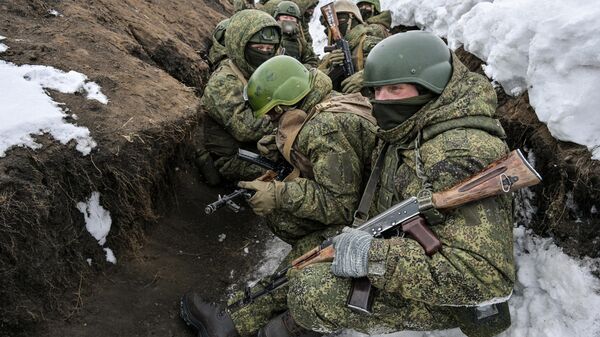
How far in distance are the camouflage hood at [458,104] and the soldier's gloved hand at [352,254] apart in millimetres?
807

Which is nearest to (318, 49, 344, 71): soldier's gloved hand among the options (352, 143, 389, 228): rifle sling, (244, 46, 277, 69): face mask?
(244, 46, 277, 69): face mask

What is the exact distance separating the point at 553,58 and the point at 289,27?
5.40 meters

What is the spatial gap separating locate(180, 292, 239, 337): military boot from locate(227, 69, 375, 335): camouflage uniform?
10 centimetres

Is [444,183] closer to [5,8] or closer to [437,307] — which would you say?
[437,307]

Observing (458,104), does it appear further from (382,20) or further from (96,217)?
(382,20)

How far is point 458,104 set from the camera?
2.90m

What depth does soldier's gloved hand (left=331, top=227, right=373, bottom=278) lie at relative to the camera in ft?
9.50

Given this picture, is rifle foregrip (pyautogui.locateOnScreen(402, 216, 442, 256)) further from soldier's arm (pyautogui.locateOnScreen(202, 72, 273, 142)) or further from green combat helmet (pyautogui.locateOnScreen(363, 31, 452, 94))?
soldier's arm (pyautogui.locateOnScreen(202, 72, 273, 142))

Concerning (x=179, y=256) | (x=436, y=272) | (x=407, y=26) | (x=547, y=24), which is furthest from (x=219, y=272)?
(x=407, y=26)

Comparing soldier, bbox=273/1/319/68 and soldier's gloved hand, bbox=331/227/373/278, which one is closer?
soldier's gloved hand, bbox=331/227/373/278

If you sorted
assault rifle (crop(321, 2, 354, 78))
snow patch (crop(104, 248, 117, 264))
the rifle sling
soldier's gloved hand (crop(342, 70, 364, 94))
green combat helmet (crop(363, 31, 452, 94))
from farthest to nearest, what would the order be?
1. assault rifle (crop(321, 2, 354, 78))
2. soldier's gloved hand (crop(342, 70, 364, 94))
3. snow patch (crop(104, 248, 117, 264))
4. the rifle sling
5. green combat helmet (crop(363, 31, 452, 94))

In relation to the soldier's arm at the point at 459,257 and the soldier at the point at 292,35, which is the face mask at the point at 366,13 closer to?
the soldier at the point at 292,35

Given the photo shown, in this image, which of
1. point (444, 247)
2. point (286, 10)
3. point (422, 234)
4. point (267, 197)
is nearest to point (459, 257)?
point (444, 247)

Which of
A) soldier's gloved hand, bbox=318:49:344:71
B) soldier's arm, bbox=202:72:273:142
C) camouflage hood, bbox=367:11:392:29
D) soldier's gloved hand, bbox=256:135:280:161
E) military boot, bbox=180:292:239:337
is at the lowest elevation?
military boot, bbox=180:292:239:337
